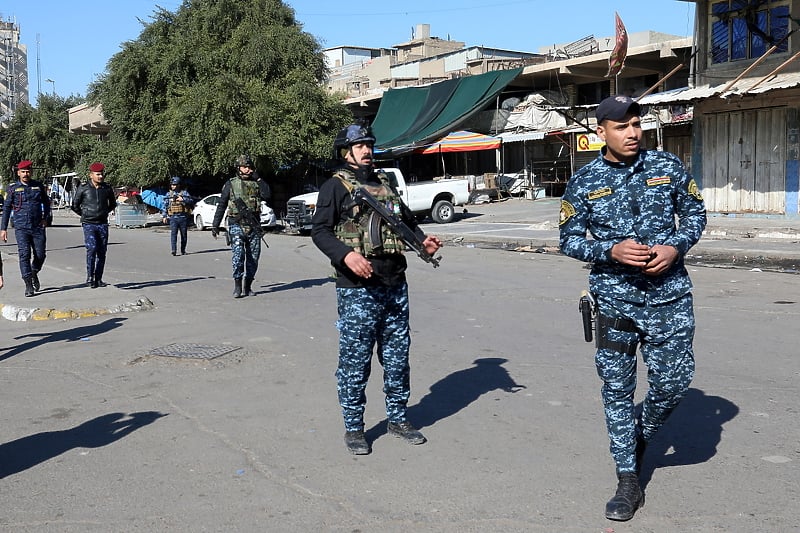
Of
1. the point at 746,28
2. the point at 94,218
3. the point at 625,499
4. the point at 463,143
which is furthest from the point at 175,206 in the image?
the point at 625,499

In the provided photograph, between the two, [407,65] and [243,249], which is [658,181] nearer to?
[243,249]

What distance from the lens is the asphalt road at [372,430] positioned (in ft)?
13.5

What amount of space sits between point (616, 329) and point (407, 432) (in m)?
1.67

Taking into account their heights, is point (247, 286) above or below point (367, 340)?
below

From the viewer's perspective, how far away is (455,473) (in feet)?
15.1

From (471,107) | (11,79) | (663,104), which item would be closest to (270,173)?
(471,107)

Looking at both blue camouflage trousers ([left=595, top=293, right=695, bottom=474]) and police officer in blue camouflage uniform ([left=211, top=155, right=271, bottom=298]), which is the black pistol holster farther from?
police officer in blue camouflage uniform ([left=211, top=155, right=271, bottom=298])

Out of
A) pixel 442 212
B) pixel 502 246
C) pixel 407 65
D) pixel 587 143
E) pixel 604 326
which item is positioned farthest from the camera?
pixel 407 65

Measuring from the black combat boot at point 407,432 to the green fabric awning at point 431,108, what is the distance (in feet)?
86.8

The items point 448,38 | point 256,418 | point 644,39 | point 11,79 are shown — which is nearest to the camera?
point 256,418

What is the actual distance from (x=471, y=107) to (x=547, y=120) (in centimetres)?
307

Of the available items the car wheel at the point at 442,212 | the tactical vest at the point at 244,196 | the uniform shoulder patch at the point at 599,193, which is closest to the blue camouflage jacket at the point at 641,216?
the uniform shoulder patch at the point at 599,193

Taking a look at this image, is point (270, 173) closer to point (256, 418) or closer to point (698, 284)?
point (698, 284)

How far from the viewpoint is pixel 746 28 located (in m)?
20.5
